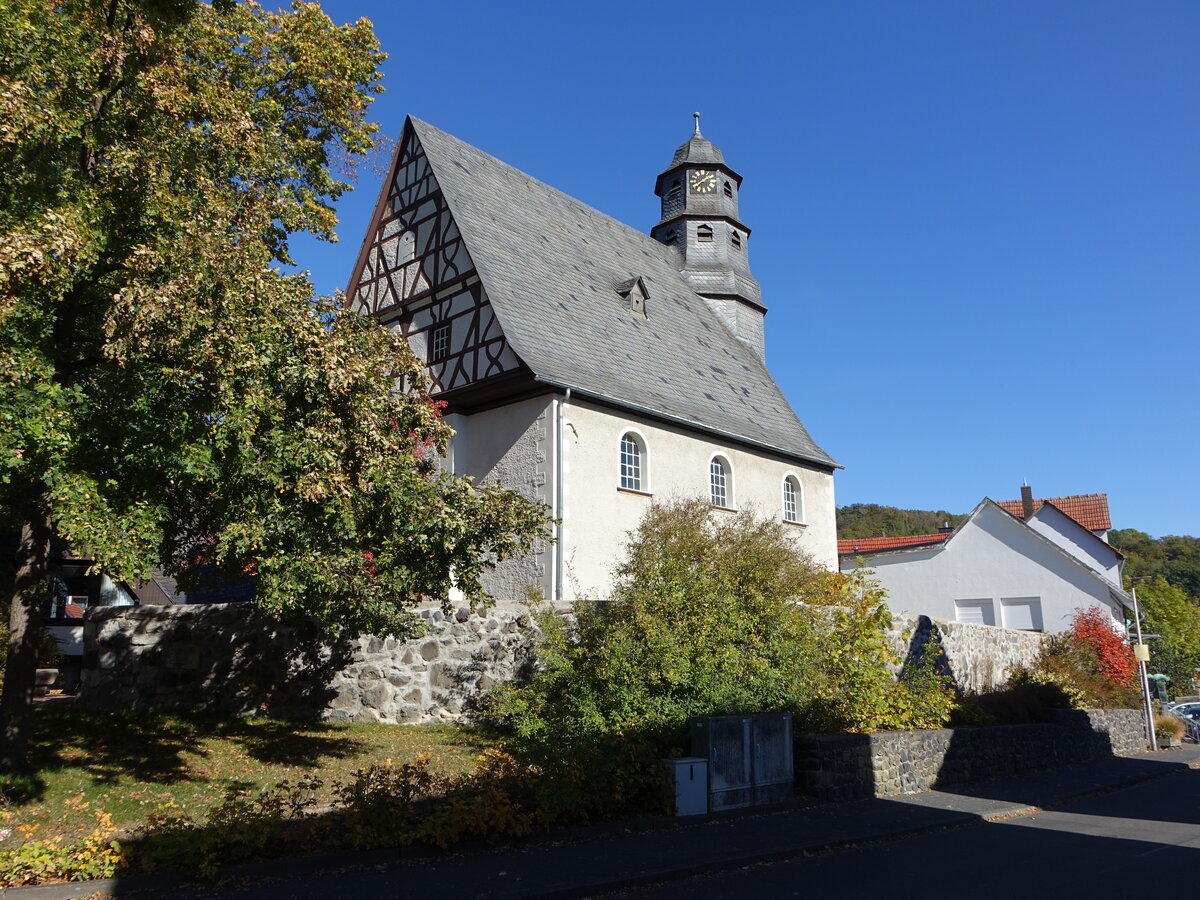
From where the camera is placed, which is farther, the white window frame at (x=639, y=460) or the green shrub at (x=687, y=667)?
the white window frame at (x=639, y=460)

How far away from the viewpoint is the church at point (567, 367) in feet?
59.1

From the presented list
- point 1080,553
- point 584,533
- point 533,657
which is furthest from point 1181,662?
point 533,657

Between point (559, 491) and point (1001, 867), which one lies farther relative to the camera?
point (559, 491)

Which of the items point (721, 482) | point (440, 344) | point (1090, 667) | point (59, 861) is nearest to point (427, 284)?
point (440, 344)

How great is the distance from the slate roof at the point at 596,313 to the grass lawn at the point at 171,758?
7901mm

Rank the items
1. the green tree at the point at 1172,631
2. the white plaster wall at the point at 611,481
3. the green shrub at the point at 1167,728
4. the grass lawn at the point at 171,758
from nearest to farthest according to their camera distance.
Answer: the grass lawn at the point at 171,758 → the white plaster wall at the point at 611,481 → the green shrub at the point at 1167,728 → the green tree at the point at 1172,631

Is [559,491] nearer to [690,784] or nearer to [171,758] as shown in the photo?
[690,784]

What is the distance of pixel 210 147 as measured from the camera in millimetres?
9781

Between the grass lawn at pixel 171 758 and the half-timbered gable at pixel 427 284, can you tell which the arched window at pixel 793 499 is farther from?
the grass lawn at pixel 171 758

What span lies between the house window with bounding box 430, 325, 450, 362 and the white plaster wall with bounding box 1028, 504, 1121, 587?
78.7 feet

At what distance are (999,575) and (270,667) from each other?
24566 millimetres

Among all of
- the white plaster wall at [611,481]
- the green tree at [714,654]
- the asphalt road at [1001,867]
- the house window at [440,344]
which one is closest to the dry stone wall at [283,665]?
the green tree at [714,654]

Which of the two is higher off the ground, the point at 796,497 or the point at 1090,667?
the point at 796,497

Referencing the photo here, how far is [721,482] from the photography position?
21953mm
